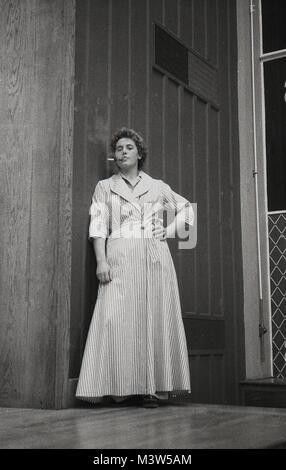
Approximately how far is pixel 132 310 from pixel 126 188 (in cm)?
70

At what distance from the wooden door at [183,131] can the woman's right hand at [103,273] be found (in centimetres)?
14

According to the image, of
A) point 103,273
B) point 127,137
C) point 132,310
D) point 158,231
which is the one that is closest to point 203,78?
point 127,137

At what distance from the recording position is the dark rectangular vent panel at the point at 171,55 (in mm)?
4387

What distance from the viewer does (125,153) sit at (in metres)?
3.58

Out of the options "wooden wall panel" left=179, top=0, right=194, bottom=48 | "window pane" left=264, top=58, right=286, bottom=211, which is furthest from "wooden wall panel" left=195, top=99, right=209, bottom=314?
"window pane" left=264, top=58, right=286, bottom=211

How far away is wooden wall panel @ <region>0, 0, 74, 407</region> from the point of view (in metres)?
3.27

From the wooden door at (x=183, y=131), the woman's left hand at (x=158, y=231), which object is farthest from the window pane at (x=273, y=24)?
the woman's left hand at (x=158, y=231)

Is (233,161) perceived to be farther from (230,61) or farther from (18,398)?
(18,398)

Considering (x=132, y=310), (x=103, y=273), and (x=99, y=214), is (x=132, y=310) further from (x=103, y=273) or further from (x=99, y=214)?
(x=99, y=214)

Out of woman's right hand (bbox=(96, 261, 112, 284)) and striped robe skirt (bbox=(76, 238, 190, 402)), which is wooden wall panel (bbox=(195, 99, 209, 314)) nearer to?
striped robe skirt (bbox=(76, 238, 190, 402))

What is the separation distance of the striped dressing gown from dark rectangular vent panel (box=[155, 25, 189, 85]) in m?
1.21

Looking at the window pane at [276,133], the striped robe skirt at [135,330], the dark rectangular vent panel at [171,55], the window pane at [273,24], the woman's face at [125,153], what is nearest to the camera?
the striped robe skirt at [135,330]

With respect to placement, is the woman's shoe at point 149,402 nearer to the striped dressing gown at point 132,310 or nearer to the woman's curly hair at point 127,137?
the striped dressing gown at point 132,310
